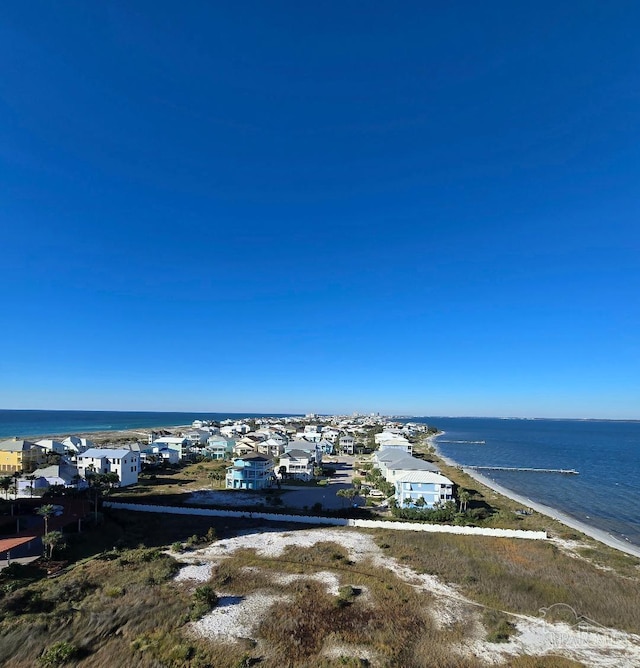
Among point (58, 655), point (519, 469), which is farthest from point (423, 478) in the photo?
point (519, 469)

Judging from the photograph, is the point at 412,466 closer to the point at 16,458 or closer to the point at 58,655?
the point at 58,655

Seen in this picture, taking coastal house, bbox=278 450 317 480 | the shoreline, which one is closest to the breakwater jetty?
the shoreline

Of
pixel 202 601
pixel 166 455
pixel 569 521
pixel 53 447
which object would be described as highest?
pixel 53 447

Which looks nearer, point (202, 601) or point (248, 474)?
point (202, 601)

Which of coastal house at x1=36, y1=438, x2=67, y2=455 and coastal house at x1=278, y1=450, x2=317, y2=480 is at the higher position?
coastal house at x1=36, y1=438, x2=67, y2=455

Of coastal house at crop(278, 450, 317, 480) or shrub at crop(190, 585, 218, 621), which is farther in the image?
coastal house at crop(278, 450, 317, 480)

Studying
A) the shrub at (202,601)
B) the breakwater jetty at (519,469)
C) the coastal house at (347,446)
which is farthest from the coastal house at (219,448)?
the shrub at (202,601)

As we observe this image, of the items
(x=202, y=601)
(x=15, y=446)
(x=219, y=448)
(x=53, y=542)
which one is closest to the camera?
(x=202, y=601)

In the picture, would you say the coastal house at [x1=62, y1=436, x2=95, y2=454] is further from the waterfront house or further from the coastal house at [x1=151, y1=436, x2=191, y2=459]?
the waterfront house
